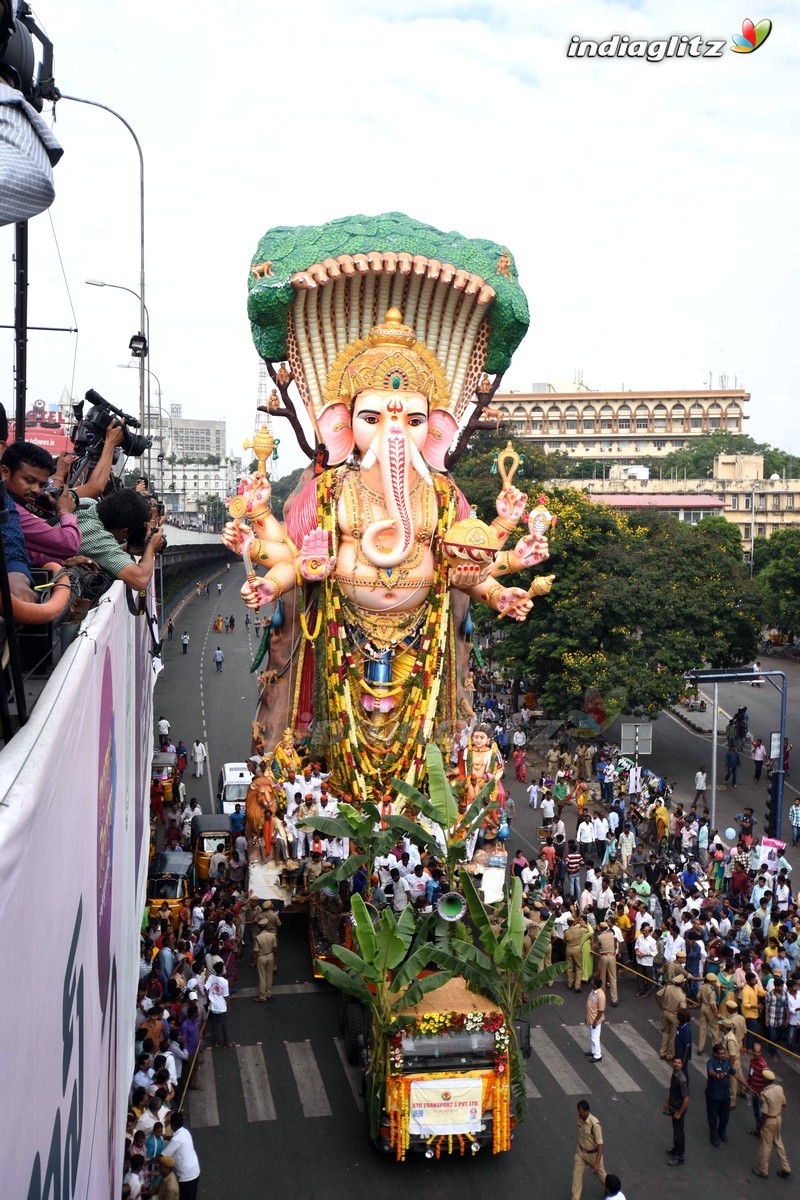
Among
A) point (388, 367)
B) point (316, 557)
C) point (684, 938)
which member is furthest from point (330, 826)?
point (388, 367)

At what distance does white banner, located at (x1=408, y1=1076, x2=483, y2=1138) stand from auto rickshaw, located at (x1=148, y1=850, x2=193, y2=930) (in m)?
4.96

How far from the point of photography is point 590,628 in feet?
87.2

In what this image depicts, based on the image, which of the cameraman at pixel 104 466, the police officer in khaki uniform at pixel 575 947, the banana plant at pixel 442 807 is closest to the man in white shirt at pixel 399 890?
the banana plant at pixel 442 807

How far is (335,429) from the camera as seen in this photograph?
18.3m

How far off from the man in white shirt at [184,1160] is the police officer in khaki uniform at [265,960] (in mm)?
4619

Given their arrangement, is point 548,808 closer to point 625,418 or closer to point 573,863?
point 573,863

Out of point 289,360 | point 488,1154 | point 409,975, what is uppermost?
point 289,360

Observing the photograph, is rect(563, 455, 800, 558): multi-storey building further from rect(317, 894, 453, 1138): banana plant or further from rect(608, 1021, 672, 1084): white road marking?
rect(317, 894, 453, 1138): banana plant

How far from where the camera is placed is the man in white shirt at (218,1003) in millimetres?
12898

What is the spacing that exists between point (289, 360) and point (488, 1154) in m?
12.3

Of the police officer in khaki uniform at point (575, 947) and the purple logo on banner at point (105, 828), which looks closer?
the purple logo on banner at point (105, 828)

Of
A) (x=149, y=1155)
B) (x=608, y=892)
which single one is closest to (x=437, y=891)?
(x=608, y=892)

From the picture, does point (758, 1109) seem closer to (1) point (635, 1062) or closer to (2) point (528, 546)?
(1) point (635, 1062)

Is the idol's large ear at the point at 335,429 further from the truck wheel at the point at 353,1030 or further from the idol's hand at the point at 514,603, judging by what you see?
the truck wheel at the point at 353,1030
